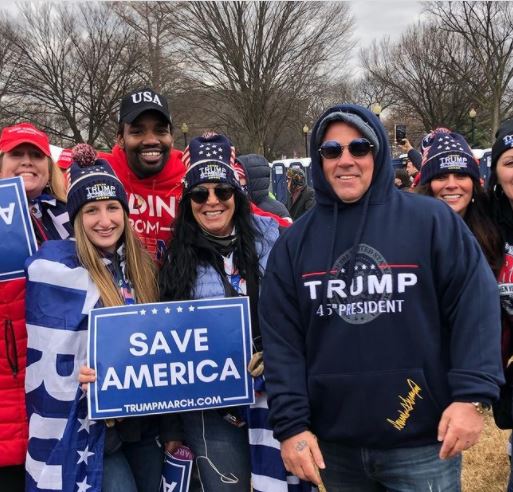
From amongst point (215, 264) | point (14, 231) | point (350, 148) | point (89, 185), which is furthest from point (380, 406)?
point (14, 231)

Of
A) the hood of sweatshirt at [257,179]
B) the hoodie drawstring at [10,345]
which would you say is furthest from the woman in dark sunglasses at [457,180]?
the hood of sweatshirt at [257,179]

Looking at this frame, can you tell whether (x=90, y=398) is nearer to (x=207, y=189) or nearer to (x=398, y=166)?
(x=207, y=189)

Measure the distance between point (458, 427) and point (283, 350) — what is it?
2.17 feet

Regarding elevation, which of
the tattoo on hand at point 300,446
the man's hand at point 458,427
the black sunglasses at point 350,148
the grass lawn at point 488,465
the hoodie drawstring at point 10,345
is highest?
the black sunglasses at point 350,148

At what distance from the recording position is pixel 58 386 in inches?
96.3

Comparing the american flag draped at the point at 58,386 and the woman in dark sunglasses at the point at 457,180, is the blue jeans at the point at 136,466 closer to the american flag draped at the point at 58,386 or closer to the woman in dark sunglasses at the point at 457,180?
the american flag draped at the point at 58,386

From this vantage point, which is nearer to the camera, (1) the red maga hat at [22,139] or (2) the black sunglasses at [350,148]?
(2) the black sunglasses at [350,148]

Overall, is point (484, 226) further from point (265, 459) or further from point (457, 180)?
point (265, 459)

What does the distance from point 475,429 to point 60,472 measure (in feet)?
5.65

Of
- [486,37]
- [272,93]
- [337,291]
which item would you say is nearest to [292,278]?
[337,291]

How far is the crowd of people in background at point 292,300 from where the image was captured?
1.95m

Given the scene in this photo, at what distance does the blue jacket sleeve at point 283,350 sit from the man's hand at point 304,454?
3cm

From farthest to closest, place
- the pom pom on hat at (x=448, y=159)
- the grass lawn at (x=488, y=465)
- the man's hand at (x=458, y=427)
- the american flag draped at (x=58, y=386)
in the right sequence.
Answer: the grass lawn at (x=488, y=465)
the pom pom on hat at (x=448, y=159)
the american flag draped at (x=58, y=386)
the man's hand at (x=458, y=427)

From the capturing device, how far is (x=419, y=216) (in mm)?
2006
